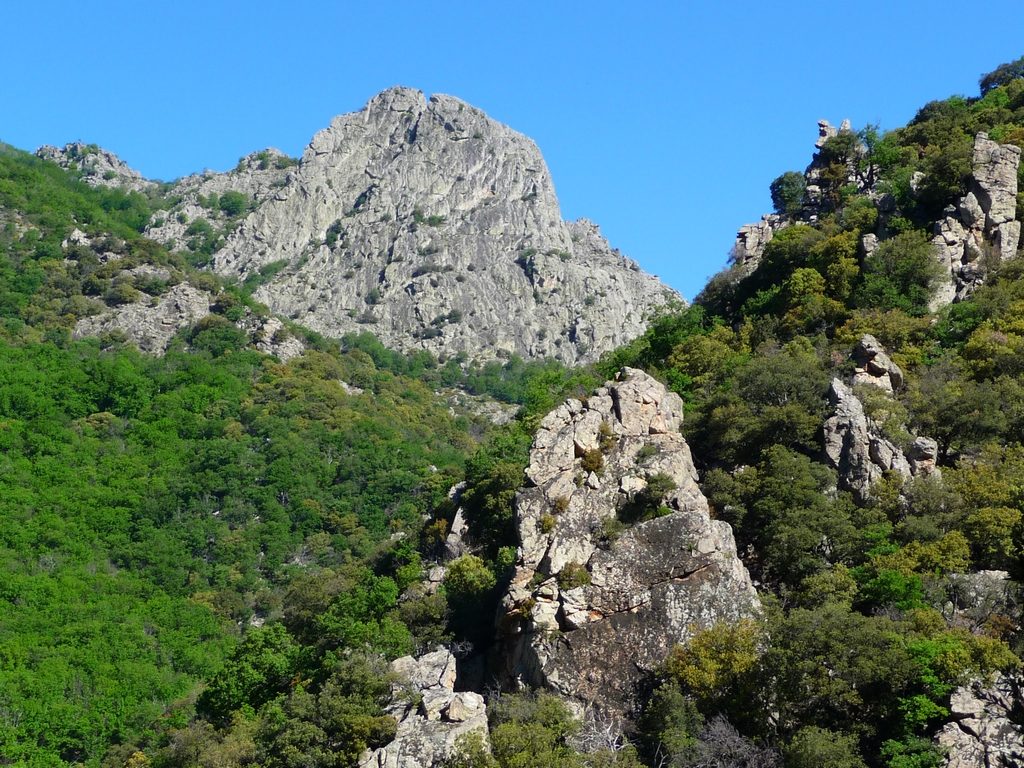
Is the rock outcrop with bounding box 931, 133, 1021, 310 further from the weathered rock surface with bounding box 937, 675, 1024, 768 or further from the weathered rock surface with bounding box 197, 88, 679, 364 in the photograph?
the weathered rock surface with bounding box 197, 88, 679, 364

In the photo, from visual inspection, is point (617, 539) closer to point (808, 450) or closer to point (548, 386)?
point (808, 450)

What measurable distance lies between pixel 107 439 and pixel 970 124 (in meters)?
65.1

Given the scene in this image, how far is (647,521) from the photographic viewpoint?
138ft

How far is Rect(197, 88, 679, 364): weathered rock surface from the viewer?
15725 centimetres

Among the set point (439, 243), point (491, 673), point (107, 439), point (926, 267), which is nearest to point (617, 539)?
point (491, 673)

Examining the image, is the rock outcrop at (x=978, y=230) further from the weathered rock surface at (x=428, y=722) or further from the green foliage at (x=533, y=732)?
the weathered rock surface at (x=428, y=722)

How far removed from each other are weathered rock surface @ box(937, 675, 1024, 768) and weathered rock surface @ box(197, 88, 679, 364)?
11497 cm

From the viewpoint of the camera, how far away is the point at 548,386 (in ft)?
235

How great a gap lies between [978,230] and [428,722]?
1420 inches

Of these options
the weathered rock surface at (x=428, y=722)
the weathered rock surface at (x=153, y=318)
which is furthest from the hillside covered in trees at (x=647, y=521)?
the weathered rock surface at (x=153, y=318)

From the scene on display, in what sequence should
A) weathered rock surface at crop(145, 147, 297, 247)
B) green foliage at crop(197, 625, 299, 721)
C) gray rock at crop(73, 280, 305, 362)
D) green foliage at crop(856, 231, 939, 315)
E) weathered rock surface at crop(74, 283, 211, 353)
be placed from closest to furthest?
green foliage at crop(197, 625, 299, 721)
green foliage at crop(856, 231, 939, 315)
weathered rock surface at crop(74, 283, 211, 353)
gray rock at crop(73, 280, 305, 362)
weathered rock surface at crop(145, 147, 297, 247)

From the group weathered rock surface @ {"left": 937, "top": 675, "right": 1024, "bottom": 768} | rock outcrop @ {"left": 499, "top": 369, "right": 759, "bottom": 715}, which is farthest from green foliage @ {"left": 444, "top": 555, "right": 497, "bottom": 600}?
weathered rock surface @ {"left": 937, "top": 675, "right": 1024, "bottom": 768}

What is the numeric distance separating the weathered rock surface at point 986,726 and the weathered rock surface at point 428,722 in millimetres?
12627

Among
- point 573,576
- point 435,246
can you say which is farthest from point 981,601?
point 435,246
